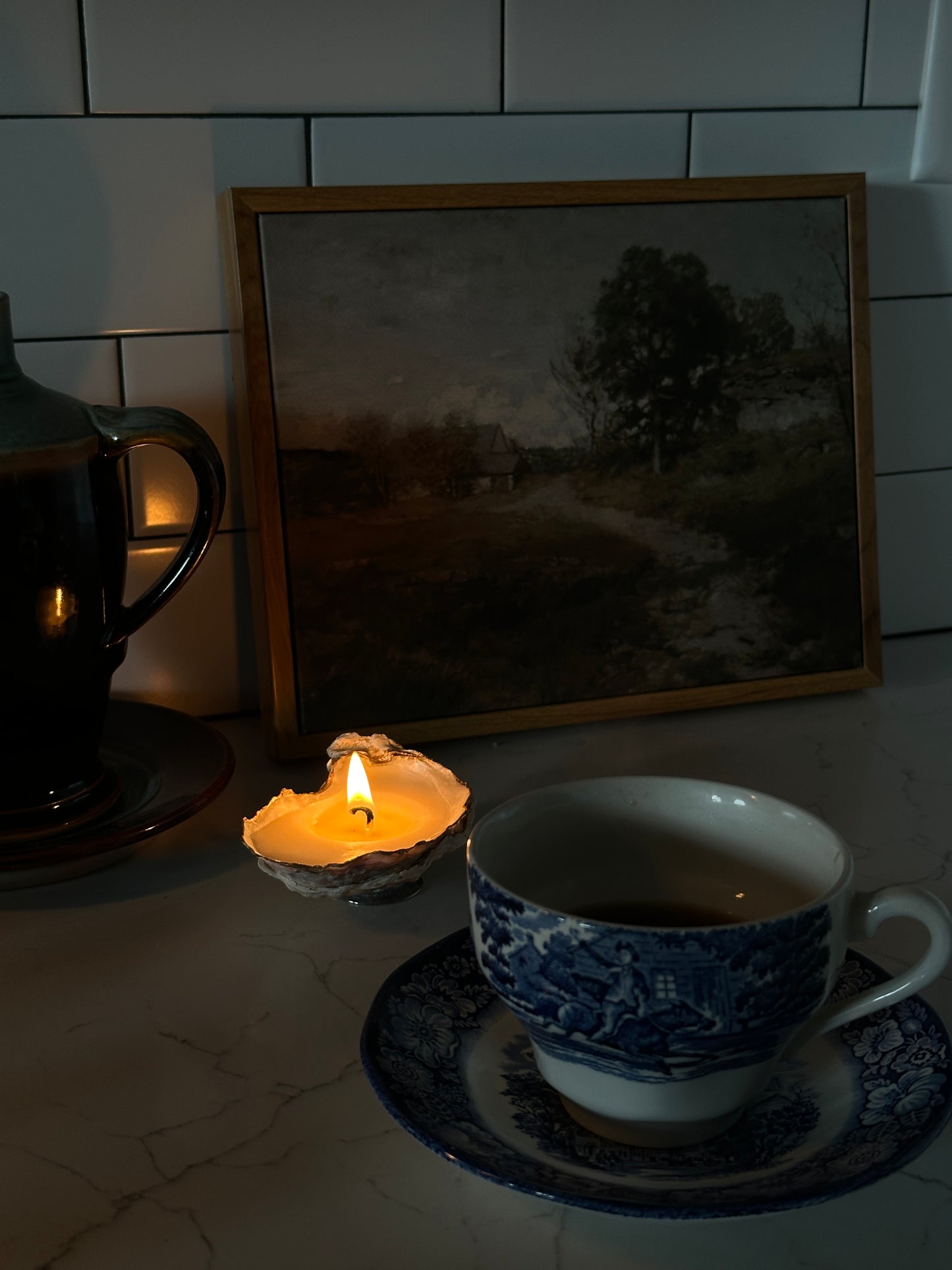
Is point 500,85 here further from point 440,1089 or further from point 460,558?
point 440,1089

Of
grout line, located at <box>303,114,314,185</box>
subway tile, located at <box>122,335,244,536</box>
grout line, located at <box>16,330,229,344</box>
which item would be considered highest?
grout line, located at <box>303,114,314,185</box>

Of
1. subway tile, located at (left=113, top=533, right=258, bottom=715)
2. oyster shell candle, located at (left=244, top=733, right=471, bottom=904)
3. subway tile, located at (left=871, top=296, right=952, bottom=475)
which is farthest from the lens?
subway tile, located at (left=871, top=296, right=952, bottom=475)

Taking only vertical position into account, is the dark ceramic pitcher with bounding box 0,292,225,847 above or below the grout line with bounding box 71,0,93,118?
below

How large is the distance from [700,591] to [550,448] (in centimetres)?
14

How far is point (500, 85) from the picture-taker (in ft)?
2.39

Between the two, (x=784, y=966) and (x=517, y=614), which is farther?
(x=517, y=614)

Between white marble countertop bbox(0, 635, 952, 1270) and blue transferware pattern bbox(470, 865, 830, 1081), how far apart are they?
6 cm

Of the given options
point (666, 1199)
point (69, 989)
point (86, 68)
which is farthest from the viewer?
point (86, 68)

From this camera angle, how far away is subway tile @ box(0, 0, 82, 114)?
0.64m

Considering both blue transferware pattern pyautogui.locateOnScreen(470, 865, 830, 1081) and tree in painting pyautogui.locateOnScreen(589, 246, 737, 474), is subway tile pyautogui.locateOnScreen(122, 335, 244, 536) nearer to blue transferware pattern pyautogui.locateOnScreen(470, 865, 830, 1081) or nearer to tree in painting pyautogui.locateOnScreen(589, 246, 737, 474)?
tree in painting pyautogui.locateOnScreen(589, 246, 737, 474)

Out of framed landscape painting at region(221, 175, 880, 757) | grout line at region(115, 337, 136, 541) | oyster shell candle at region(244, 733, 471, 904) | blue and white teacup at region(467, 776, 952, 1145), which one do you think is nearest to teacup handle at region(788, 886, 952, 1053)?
blue and white teacup at region(467, 776, 952, 1145)

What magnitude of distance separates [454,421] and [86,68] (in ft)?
0.91

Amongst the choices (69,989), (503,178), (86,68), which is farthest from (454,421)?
(69,989)

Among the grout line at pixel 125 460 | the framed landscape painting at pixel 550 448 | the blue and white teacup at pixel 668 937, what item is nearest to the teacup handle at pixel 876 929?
the blue and white teacup at pixel 668 937
